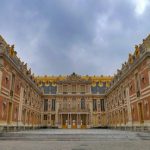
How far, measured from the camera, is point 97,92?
178ft

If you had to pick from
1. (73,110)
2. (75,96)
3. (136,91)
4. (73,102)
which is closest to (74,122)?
(73,110)

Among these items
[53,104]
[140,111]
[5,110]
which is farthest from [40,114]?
[140,111]

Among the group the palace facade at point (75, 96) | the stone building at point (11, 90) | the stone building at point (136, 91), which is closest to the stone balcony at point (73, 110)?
the palace facade at point (75, 96)

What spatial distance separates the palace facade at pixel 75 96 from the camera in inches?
912

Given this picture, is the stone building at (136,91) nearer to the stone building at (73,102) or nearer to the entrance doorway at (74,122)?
the stone building at (73,102)

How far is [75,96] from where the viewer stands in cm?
5319

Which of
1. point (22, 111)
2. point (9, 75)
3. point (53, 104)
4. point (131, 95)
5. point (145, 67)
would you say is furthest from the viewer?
point (53, 104)

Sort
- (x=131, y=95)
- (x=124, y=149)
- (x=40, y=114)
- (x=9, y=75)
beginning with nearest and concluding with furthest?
(x=124, y=149) < (x=9, y=75) < (x=131, y=95) < (x=40, y=114)

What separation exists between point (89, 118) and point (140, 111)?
2701 centimetres

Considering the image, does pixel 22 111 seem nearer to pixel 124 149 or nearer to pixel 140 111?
pixel 140 111

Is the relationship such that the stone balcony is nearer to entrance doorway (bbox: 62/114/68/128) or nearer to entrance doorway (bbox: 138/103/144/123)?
entrance doorway (bbox: 62/114/68/128)

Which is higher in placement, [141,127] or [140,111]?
[140,111]

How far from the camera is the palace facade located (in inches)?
912

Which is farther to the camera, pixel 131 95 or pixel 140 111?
pixel 131 95
